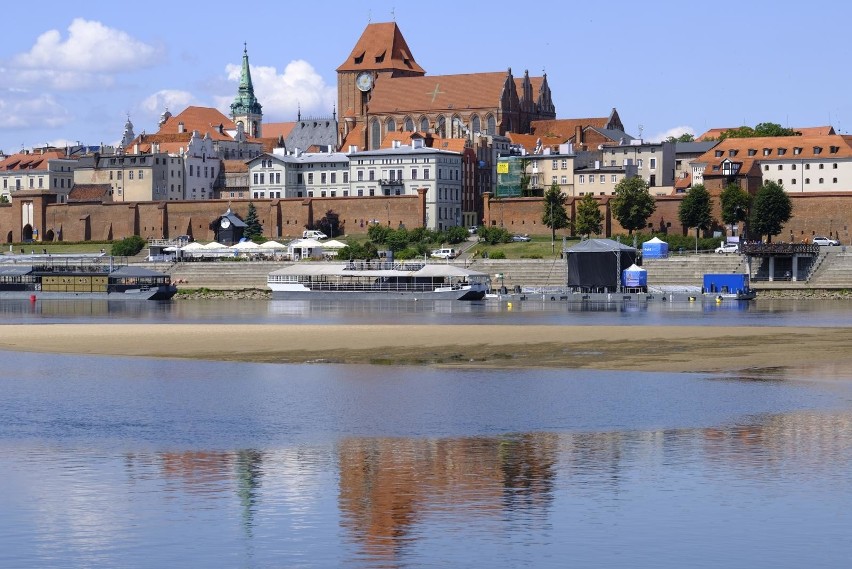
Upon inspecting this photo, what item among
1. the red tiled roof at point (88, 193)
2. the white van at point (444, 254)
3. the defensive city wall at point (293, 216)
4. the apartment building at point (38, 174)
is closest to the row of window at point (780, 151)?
the defensive city wall at point (293, 216)

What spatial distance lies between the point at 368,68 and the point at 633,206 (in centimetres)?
5266

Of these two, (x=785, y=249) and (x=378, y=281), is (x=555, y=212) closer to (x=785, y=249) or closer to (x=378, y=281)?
(x=785, y=249)

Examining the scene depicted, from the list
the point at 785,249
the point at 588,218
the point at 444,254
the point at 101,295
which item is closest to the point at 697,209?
the point at 588,218

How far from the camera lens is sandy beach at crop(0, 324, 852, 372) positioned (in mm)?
44812

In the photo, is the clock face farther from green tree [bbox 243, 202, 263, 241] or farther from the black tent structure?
the black tent structure

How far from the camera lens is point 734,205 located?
365 ft

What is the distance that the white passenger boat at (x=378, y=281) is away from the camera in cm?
9169

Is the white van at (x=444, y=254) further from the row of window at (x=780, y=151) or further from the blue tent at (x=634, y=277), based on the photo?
the row of window at (x=780, y=151)

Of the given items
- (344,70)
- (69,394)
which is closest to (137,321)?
(69,394)

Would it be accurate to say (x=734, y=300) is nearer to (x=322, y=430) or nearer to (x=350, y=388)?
(x=350, y=388)

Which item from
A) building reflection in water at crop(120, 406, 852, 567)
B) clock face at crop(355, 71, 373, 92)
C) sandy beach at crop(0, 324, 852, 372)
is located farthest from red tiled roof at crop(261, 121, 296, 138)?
building reflection in water at crop(120, 406, 852, 567)

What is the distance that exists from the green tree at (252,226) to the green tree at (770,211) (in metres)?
43.3

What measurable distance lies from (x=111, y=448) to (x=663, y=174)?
355 feet

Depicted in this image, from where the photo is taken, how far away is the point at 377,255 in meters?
110
